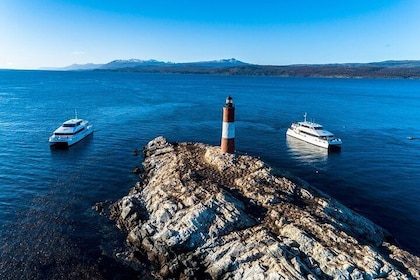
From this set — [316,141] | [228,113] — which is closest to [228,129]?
[228,113]

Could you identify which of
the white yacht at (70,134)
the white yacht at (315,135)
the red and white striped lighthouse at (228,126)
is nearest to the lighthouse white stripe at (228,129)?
the red and white striped lighthouse at (228,126)

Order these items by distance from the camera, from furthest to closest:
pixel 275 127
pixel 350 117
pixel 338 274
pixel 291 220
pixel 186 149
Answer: pixel 350 117, pixel 275 127, pixel 186 149, pixel 291 220, pixel 338 274

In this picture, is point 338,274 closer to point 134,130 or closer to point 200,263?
point 200,263

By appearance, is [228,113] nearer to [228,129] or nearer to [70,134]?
[228,129]

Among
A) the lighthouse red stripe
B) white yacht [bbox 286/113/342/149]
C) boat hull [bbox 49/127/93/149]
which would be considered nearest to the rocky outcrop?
the lighthouse red stripe

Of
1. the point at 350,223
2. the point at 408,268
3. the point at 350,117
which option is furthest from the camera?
the point at 350,117

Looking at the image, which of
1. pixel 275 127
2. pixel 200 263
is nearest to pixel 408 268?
pixel 200 263
